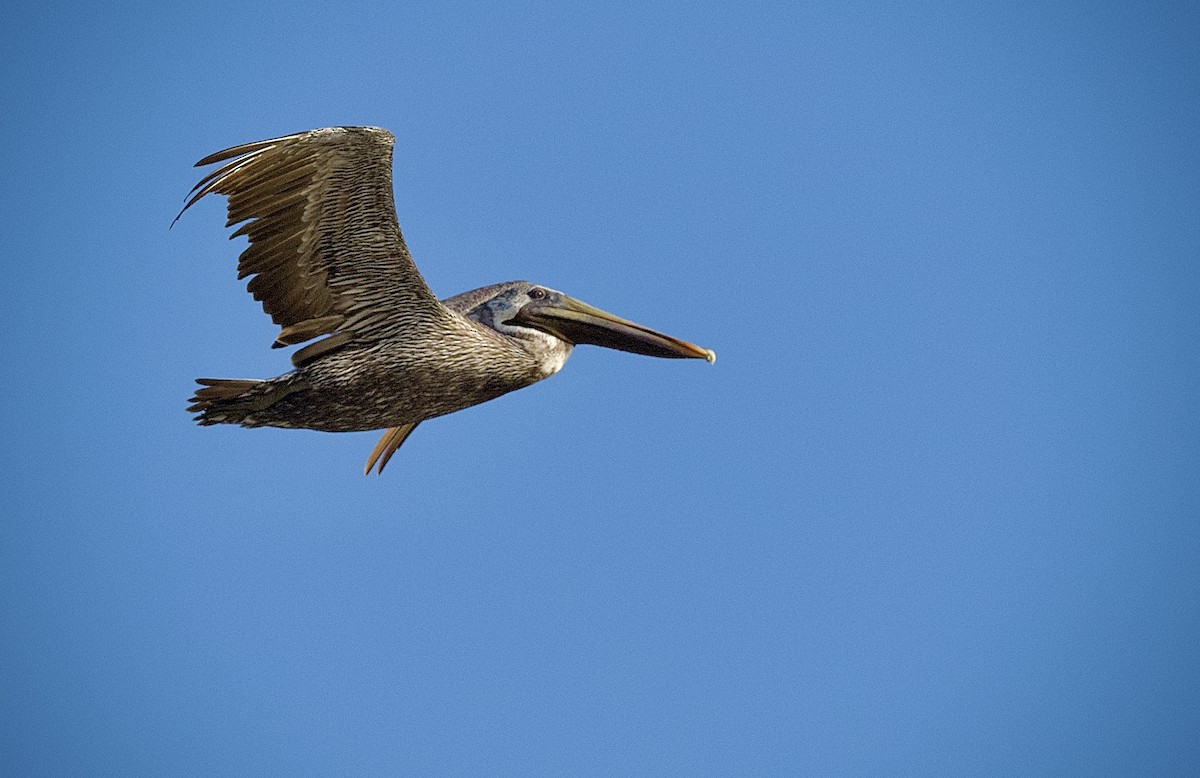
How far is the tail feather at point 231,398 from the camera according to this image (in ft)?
30.6

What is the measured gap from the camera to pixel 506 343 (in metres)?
10.1

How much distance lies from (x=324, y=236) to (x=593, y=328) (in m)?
2.04

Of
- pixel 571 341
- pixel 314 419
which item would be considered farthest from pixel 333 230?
pixel 571 341

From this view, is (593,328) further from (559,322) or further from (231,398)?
(231,398)

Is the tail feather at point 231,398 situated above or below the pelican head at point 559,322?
below

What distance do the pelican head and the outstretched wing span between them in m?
0.69

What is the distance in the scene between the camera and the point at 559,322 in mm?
10336

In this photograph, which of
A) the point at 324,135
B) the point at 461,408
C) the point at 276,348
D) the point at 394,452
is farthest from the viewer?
the point at 394,452

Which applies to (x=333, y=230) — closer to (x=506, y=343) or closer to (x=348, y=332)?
(x=348, y=332)

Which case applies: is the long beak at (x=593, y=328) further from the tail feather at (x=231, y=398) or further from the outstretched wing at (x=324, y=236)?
the tail feather at (x=231, y=398)

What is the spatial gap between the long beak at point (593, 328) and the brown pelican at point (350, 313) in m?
0.01

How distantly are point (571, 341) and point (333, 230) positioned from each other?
1.97 meters

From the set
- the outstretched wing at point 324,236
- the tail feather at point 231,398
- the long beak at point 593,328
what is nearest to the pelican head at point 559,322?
the long beak at point 593,328

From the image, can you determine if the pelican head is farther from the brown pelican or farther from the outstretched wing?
the outstretched wing
